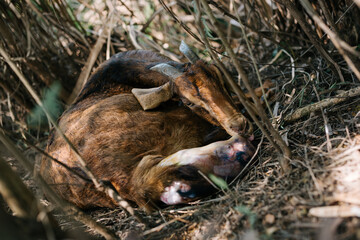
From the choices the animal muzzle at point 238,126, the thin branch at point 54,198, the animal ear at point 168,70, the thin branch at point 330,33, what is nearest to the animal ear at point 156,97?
the animal ear at point 168,70

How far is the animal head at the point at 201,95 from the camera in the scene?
2734 mm

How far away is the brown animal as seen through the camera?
2355 millimetres

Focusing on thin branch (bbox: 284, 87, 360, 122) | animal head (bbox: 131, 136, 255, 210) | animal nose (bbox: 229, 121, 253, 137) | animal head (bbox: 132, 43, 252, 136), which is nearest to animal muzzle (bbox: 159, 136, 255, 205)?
animal head (bbox: 131, 136, 255, 210)

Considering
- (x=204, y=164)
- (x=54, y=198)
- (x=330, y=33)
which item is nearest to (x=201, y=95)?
(x=204, y=164)

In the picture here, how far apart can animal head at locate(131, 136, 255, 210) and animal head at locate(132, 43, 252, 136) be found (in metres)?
0.25

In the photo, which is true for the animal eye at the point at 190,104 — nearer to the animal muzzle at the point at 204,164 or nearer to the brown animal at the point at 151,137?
the brown animal at the point at 151,137

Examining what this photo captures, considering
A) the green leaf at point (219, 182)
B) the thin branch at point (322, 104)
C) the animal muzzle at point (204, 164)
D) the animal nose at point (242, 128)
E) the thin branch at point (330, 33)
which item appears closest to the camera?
the thin branch at point (330, 33)

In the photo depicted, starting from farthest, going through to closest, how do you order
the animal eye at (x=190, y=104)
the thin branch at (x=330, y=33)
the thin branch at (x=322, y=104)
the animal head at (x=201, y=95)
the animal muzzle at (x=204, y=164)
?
the animal eye at (x=190, y=104)
the animal head at (x=201, y=95)
the thin branch at (x=322, y=104)
the animal muzzle at (x=204, y=164)
the thin branch at (x=330, y=33)

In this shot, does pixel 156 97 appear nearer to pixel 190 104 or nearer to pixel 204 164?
pixel 190 104

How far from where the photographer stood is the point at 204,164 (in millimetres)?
2318

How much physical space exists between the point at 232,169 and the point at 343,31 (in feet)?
6.28

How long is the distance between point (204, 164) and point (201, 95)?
31.4 inches

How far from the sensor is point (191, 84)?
2.93 m

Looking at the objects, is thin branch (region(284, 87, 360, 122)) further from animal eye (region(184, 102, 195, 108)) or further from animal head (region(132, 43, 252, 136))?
animal eye (region(184, 102, 195, 108))
